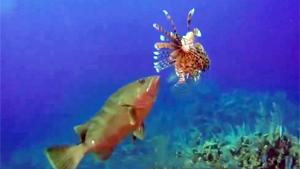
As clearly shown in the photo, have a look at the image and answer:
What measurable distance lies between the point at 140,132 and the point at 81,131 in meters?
0.17

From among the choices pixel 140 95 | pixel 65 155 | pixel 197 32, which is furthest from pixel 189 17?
pixel 65 155

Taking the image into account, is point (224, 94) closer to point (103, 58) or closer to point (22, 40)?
point (103, 58)

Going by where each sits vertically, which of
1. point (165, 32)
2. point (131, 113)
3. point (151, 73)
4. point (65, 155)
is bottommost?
point (65, 155)

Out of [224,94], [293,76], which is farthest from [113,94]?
[293,76]

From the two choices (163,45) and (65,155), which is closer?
(65,155)

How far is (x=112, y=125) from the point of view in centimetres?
160

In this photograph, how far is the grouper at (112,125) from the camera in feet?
5.18

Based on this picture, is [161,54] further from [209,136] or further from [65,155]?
[65,155]

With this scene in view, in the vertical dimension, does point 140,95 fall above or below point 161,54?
below

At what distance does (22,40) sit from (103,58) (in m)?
0.23

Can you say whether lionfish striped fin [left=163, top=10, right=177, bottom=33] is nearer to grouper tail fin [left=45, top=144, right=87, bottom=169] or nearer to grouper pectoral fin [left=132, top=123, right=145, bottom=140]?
grouper pectoral fin [left=132, top=123, right=145, bottom=140]

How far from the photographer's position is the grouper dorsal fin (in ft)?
5.29

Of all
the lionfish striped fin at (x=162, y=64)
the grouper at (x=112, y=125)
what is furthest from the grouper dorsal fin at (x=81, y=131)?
the lionfish striped fin at (x=162, y=64)

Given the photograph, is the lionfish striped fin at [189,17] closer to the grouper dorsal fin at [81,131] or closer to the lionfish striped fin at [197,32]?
the lionfish striped fin at [197,32]
